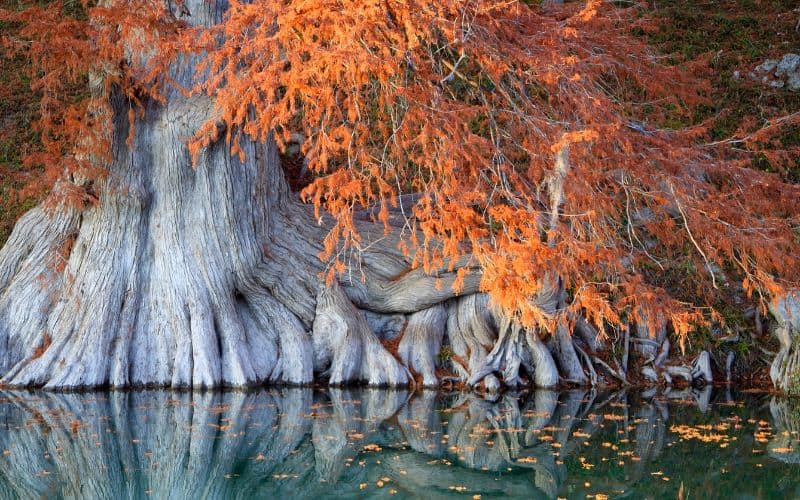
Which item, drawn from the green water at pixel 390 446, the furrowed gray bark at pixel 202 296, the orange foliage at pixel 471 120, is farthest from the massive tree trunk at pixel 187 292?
the orange foliage at pixel 471 120

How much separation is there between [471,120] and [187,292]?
13.7 ft

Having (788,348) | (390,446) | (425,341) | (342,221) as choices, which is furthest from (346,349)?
(788,348)

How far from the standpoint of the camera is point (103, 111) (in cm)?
1062

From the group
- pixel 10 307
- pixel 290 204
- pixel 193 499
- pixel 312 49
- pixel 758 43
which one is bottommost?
pixel 193 499

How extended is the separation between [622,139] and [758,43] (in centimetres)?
1113

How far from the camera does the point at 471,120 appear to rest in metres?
9.27

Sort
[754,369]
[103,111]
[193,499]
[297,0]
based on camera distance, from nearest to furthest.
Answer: [193,499] → [297,0] → [103,111] → [754,369]

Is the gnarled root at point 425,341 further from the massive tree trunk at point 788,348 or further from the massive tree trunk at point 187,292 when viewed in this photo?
the massive tree trunk at point 788,348

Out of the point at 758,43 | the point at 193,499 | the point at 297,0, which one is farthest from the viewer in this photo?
the point at 758,43

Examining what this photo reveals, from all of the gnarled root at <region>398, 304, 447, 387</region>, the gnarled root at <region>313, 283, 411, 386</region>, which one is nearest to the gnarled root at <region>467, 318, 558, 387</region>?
the gnarled root at <region>398, 304, 447, 387</region>

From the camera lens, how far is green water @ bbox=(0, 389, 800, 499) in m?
6.54

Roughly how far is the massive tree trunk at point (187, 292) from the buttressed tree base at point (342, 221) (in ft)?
0.09

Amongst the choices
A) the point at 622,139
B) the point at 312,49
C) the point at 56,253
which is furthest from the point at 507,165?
the point at 56,253

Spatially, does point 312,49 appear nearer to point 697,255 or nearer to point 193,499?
point 193,499
